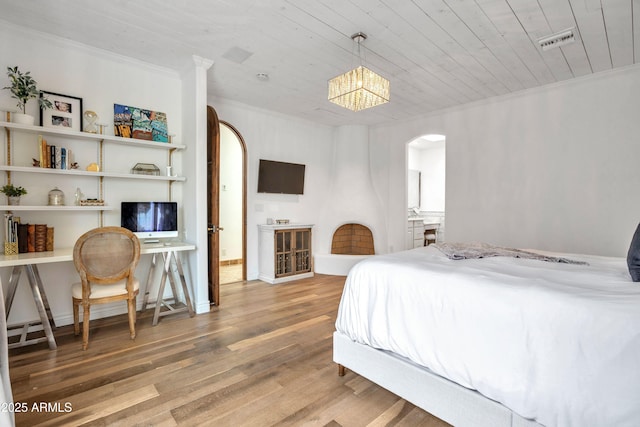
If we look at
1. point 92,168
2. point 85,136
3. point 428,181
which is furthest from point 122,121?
point 428,181

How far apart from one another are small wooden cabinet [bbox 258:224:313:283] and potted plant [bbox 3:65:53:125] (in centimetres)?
287

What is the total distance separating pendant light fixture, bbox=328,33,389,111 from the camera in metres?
2.56

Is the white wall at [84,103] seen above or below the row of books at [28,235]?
above

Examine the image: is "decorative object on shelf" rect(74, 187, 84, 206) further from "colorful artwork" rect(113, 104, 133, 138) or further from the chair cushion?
the chair cushion

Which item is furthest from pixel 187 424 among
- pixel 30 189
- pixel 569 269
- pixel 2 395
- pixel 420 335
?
pixel 30 189

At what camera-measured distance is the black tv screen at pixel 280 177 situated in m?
4.85

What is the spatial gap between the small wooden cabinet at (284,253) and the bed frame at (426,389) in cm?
271

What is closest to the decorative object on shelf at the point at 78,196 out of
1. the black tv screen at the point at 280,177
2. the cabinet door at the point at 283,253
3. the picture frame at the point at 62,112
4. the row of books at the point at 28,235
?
the row of books at the point at 28,235

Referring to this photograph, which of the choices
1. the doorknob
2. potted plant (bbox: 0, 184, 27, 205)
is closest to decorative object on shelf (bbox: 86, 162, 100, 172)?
potted plant (bbox: 0, 184, 27, 205)

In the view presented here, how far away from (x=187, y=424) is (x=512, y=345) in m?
1.66

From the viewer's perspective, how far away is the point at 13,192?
2.59 meters

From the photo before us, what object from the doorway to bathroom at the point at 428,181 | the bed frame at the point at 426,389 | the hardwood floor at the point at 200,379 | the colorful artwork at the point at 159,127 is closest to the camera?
the bed frame at the point at 426,389

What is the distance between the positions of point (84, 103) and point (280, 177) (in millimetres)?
2647

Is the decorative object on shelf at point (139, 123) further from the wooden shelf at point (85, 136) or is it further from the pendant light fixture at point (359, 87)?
the pendant light fixture at point (359, 87)
